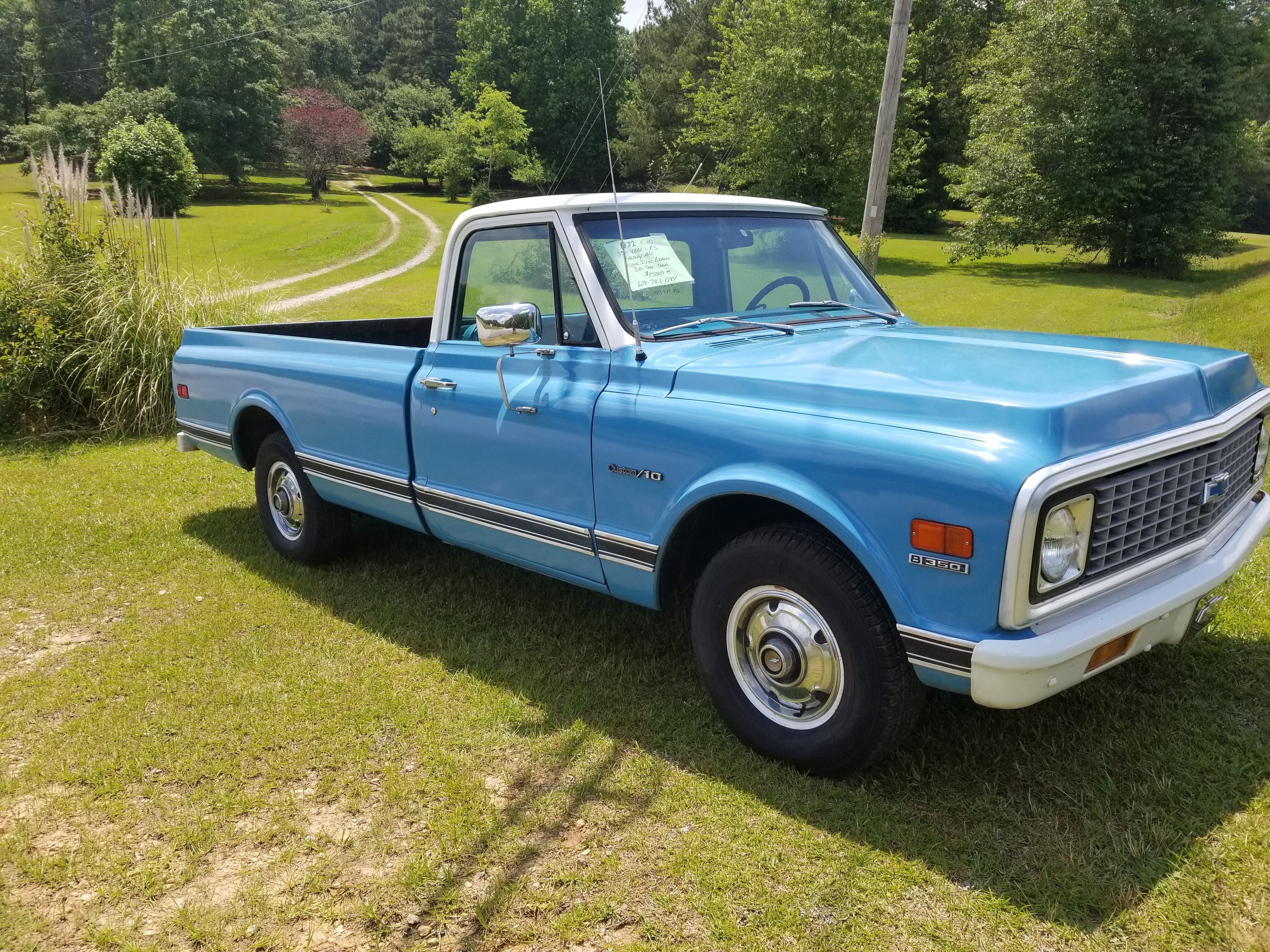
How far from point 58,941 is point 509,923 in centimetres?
134

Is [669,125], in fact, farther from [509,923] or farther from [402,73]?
[402,73]

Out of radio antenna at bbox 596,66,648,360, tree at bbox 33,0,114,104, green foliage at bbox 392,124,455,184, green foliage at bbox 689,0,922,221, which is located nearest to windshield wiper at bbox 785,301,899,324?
radio antenna at bbox 596,66,648,360

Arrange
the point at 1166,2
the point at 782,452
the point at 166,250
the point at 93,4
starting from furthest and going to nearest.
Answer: the point at 93,4 → the point at 1166,2 → the point at 166,250 → the point at 782,452

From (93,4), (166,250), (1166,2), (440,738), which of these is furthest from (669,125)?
(93,4)

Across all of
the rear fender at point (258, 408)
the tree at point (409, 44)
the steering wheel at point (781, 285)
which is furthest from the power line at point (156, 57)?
the steering wheel at point (781, 285)

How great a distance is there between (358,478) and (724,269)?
2.18 meters

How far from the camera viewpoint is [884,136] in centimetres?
1176

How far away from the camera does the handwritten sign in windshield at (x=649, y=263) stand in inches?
150

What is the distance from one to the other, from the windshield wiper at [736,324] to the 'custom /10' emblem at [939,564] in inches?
58.3

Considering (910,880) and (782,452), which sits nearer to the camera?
(910,880)

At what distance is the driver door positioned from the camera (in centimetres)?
371

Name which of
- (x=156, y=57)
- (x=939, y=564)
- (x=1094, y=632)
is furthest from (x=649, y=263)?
(x=156, y=57)

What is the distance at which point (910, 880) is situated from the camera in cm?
275

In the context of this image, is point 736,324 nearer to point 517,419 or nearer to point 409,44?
point 517,419
